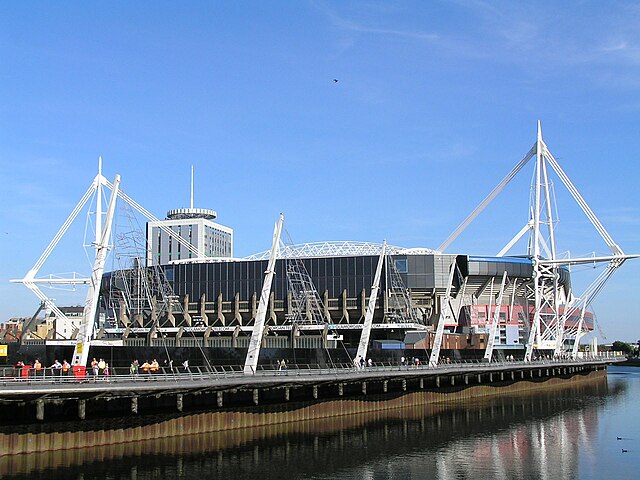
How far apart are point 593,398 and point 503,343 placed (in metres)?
50.3

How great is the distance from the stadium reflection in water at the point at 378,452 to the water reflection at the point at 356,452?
0.21 feet

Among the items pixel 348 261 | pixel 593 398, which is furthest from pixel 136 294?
pixel 593 398

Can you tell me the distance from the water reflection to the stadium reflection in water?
0.06 m

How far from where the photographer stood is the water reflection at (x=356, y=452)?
47219 millimetres

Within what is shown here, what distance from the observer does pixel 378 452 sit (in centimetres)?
5722

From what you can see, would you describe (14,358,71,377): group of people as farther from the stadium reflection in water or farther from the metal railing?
the stadium reflection in water

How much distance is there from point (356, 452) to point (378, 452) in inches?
63.2

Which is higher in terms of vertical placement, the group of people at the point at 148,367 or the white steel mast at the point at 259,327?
the white steel mast at the point at 259,327

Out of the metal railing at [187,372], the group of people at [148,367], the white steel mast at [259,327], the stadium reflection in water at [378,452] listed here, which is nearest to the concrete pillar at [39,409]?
the metal railing at [187,372]

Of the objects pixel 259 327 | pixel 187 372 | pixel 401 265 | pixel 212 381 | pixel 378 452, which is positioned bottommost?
pixel 378 452

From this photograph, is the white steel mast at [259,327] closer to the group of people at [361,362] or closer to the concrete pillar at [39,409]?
the group of people at [361,362]

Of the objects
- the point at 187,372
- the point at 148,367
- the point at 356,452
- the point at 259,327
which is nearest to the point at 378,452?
the point at 356,452

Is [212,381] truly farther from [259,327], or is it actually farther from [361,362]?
[361,362]

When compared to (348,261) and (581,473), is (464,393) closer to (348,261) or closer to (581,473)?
(348,261)
